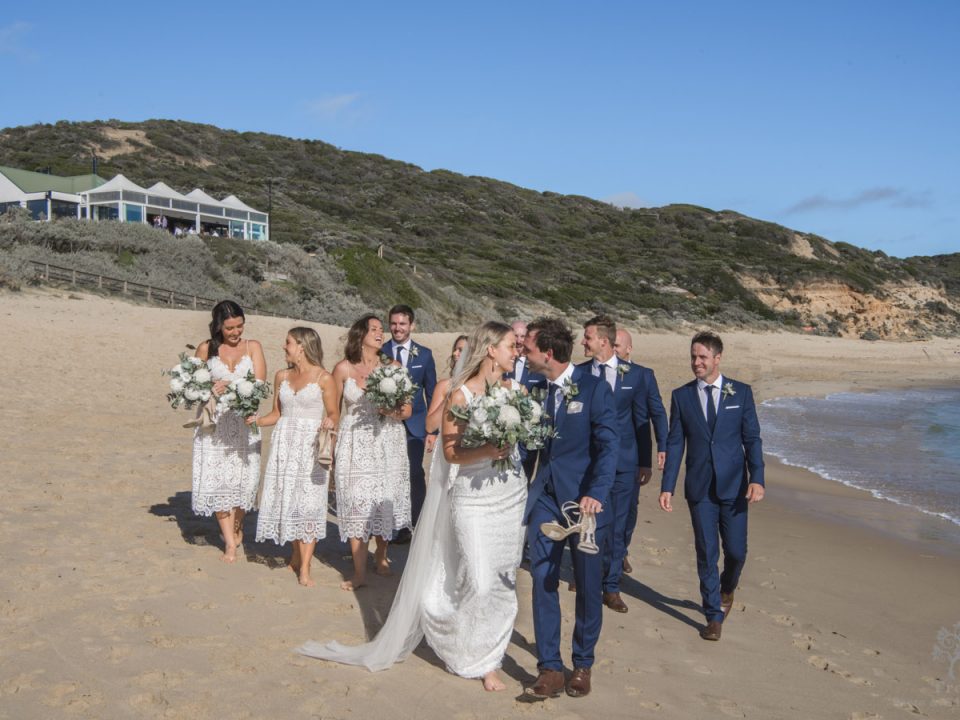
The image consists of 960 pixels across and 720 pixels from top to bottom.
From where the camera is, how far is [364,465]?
6637mm

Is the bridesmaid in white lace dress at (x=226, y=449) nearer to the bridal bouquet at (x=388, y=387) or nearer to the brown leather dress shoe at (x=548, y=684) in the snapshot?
the bridal bouquet at (x=388, y=387)

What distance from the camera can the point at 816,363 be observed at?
37.5 metres

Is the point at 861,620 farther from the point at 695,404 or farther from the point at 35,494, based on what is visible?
the point at 35,494

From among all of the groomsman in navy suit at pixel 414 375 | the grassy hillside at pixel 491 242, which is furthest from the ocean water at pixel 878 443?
the grassy hillside at pixel 491 242

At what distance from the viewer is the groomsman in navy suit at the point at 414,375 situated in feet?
24.6

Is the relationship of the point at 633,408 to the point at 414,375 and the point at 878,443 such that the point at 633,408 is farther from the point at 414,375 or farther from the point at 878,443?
the point at 878,443

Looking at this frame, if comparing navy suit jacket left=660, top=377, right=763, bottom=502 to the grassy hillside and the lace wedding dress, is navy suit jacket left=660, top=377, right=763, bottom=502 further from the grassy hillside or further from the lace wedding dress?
the grassy hillside

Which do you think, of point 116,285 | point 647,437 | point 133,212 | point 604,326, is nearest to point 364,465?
point 604,326

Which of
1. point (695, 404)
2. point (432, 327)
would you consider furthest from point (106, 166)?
point (695, 404)

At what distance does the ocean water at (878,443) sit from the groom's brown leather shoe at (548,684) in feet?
24.3

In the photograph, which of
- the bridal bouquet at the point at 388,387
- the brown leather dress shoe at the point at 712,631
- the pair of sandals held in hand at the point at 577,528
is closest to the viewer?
the pair of sandals held in hand at the point at 577,528

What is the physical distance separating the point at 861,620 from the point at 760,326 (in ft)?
162

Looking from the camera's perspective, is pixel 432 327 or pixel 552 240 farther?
pixel 552 240

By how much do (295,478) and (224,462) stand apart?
799mm
